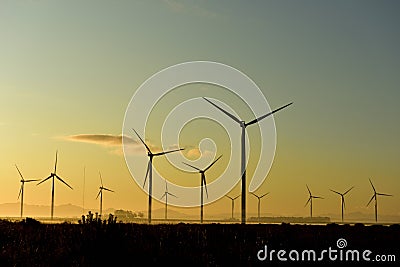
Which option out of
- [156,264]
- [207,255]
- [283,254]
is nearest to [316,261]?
[283,254]

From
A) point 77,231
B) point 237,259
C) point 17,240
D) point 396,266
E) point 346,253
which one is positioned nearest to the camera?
point 396,266

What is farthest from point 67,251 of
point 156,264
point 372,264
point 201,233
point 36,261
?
point 372,264

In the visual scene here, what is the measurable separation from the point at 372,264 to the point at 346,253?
15.3ft

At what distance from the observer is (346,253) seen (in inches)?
1912

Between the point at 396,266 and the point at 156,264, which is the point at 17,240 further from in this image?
the point at 396,266

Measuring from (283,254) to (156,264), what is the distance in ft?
27.4

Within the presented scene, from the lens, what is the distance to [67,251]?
152 ft

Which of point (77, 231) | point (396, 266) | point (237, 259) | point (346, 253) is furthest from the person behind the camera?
point (77, 231)

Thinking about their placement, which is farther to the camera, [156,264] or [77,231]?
[77,231]

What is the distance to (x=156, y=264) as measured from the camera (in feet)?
143

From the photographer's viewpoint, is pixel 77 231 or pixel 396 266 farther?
pixel 77 231

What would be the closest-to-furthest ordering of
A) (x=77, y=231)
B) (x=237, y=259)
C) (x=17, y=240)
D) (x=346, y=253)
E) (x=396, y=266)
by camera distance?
(x=396, y=266), (x=237, y=259), (x=346, y=253), (x=77, y=231), (x=17, y=240)

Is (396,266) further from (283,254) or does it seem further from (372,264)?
(283,254)

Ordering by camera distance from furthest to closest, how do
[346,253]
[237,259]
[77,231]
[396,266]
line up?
[77,231] → [346,253] → [237,259] → [396,266]
